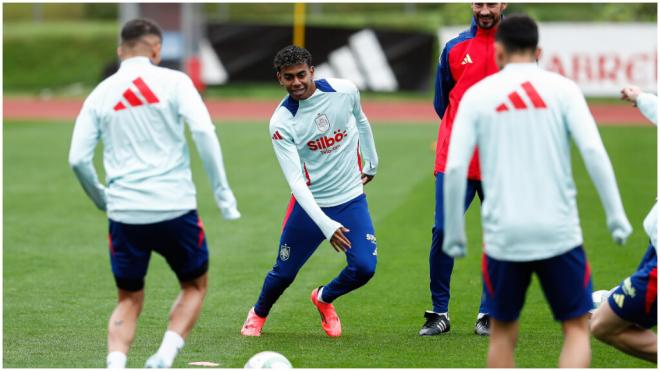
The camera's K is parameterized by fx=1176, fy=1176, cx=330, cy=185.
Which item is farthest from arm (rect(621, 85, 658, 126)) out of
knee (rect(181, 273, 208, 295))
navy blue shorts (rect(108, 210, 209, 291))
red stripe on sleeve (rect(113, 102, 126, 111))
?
red stripe on sleeve (rect(113, 102, 126, 111))

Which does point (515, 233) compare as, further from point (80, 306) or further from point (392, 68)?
point (392, 68)

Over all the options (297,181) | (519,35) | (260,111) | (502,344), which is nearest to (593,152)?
(519,35)

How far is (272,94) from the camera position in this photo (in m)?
32.7

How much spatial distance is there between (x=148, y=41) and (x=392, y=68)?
25.8m

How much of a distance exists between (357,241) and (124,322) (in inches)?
82.0

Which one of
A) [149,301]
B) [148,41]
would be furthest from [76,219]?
[148,41]

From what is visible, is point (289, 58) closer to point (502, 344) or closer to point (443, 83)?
point (443, 83)

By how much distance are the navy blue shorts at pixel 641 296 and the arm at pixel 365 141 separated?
244 cm

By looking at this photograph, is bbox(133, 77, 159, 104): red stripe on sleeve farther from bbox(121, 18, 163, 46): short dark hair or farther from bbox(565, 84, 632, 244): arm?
bbox(565, 84, 632, 244): arm

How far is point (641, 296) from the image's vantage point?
6.22m

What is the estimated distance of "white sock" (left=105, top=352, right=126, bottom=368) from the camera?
6262 millimetres

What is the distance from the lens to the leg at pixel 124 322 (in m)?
6.41

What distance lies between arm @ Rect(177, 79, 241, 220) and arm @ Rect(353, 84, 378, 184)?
2150mm

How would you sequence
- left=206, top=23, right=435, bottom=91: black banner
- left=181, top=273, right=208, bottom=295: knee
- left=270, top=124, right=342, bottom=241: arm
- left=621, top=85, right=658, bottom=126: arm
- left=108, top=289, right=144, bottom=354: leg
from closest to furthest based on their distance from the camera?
left=621, top=85, right=658, bottom=126: arm
left=108, top=289, right=144, bottom=354: leg
left=181, top=273, right=208, bottom=295: knee
left=270, top=124, right=342, bottom=241: arm
left=206, top=23, right=435, bottom=91: black banner
